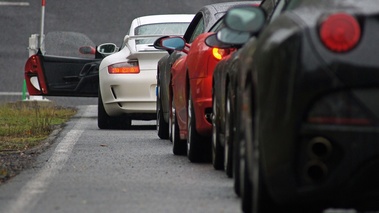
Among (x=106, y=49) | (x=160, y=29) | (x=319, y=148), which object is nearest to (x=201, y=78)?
(x=319, y=148)

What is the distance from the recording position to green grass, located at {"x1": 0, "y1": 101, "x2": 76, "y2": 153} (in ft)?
50.1

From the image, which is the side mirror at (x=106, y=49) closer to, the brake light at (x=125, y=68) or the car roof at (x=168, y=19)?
the car roof at (x=168, y=19)

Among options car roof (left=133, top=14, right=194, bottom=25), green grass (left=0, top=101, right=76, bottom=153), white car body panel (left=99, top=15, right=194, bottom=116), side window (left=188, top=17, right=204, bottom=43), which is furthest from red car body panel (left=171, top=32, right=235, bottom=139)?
car roof (left=133, top=14, right=194, bottom=25)

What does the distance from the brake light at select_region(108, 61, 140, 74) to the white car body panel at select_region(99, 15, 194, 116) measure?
4 centimetres

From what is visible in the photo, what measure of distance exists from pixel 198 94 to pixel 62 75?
910 centimetres

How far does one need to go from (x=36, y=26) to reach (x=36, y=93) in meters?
18.3

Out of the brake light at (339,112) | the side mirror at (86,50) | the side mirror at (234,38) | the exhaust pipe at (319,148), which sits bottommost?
the side mirror at (86,50)

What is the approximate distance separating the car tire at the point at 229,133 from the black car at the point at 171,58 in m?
2.51

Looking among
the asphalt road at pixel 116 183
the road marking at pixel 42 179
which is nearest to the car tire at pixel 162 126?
the asphalt road at pixel 116 183

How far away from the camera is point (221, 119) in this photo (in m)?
10.0

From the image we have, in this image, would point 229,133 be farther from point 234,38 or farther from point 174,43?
point 174,43

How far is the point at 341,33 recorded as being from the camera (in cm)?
621

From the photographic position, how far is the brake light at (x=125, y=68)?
58.3ft

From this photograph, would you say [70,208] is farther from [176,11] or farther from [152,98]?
[176,11]
